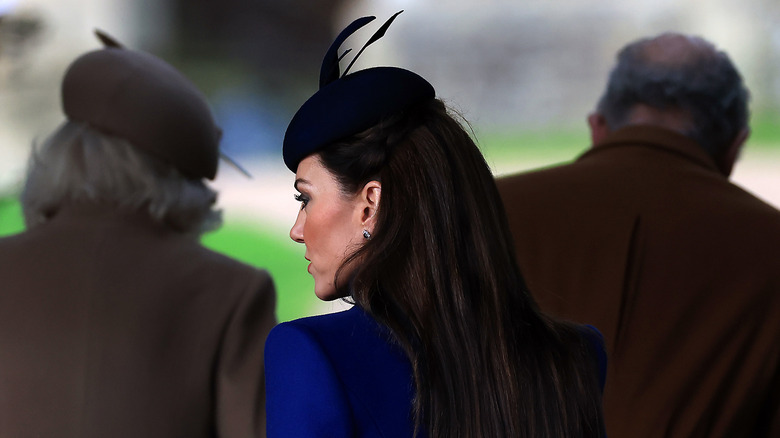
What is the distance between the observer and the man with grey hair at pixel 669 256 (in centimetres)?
180

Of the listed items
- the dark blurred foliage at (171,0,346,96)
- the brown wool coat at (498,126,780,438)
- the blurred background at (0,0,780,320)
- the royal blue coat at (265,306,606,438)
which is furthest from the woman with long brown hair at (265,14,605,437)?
the dark blurred foliage at (171,0,346,96)

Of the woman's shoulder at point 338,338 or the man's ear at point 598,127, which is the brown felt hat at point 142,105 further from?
the woman's shoulder at point 338,338

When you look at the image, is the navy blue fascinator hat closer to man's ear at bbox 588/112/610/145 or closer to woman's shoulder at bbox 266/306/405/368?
woman's shoulder at bbox 266/306/405/368

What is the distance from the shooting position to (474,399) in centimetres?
101

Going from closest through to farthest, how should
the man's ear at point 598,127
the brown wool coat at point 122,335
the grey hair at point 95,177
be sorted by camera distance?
the brown wool coat at point 122,335 → the grey hair at point 95,177 → the man's ear at point 598,127

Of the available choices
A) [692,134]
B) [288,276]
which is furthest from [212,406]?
[288,276]

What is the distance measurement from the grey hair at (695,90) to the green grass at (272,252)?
5.30 m

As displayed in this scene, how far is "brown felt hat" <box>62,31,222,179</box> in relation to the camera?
6.07 ft

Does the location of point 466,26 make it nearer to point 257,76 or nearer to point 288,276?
point 257,76

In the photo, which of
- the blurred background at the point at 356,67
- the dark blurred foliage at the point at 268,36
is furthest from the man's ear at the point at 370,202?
the dark blurred foliage at the point at 268,36

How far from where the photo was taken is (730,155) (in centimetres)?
210

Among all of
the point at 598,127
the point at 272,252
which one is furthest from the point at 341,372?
the point at 272,252

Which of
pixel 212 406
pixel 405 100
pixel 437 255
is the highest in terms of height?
pixel 405 100

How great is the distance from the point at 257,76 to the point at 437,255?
7.00 metres
